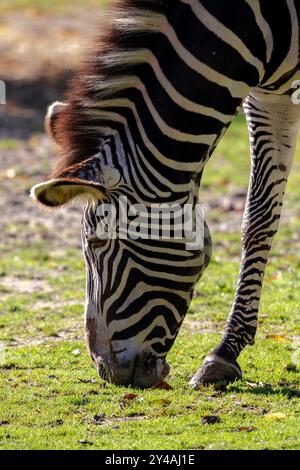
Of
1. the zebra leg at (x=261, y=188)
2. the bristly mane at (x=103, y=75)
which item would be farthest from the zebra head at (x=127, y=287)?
the zebra leg at (x=261, y=188)

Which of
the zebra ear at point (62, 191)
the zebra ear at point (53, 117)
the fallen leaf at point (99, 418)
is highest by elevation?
the zebra ear at point (53, 117)

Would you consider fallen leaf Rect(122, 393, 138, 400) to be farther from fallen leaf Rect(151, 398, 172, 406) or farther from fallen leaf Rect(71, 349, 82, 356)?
fallen leaf Rect(71, 349, 82, 356)

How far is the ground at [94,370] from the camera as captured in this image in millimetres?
6277

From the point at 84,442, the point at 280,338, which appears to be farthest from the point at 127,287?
the point at 280,338

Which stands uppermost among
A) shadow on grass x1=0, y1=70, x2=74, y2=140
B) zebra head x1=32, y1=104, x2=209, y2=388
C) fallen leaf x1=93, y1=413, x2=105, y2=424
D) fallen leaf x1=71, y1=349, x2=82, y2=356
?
zebra head x1=32, y1=104, x2=209, y2=388

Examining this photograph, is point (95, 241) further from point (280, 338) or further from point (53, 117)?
point (280, 338)

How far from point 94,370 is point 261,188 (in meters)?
1.91

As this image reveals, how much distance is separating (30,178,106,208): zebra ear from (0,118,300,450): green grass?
1448mm

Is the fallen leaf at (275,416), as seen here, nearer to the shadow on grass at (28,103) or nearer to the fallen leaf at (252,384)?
the fallen leaf at (252,384)

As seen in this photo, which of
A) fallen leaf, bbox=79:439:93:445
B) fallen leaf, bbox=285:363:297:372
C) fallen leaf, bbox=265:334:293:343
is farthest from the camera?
fallen leaf, bbox=265:334:293:343

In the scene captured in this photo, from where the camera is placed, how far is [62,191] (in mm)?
5793

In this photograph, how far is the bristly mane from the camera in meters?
6.27

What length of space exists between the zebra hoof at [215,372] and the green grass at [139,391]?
0.08 metres

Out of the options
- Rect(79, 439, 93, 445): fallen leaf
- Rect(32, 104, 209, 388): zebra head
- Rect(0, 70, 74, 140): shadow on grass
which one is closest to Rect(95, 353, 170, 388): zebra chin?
Rect(32, 104, 209, 388): zebra head
